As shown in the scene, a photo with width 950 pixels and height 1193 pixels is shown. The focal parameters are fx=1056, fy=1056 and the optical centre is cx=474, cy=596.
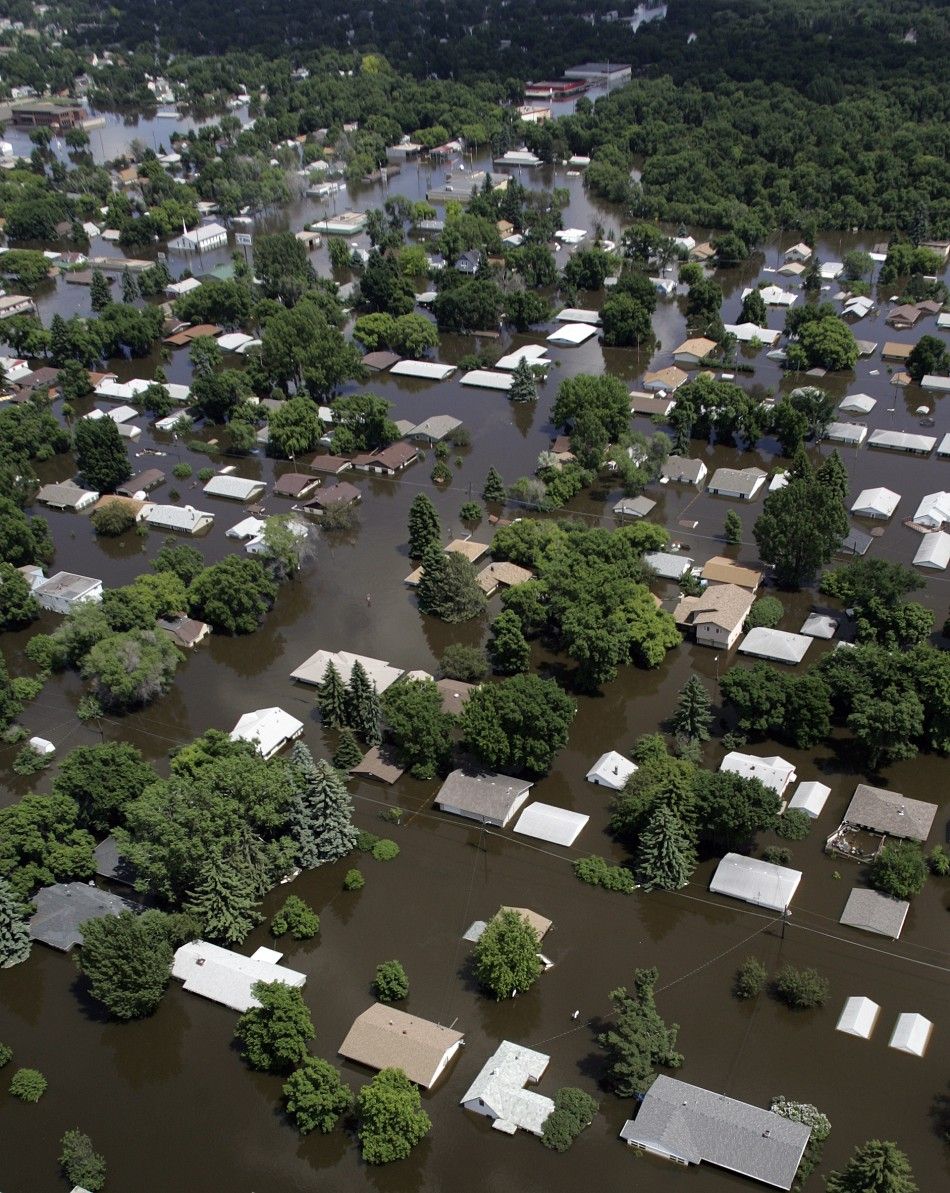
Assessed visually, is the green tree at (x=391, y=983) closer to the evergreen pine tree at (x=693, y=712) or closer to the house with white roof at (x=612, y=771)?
the house with white roof at (x=612, y=771)

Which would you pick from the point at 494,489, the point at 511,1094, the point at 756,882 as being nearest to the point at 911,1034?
the point at 756,882

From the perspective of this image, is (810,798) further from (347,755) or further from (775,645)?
(347,755)

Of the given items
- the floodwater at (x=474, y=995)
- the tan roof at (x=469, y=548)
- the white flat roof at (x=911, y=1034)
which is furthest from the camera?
the tan roof at (x=469, y=548)

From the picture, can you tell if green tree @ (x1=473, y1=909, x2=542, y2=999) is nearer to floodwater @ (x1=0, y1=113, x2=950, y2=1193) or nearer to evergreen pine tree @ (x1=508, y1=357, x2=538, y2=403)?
floodwater @ (x1=0, y1=113, x2=950, y2=1193)

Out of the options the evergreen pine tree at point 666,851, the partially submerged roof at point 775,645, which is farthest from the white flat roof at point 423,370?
the evergreen pine tree at point 666,851

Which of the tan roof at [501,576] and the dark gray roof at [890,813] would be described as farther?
the tan roof at [501,576]

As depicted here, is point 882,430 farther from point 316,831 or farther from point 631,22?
point 631,22

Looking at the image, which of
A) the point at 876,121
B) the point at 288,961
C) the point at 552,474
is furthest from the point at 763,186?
the point at 288,961
